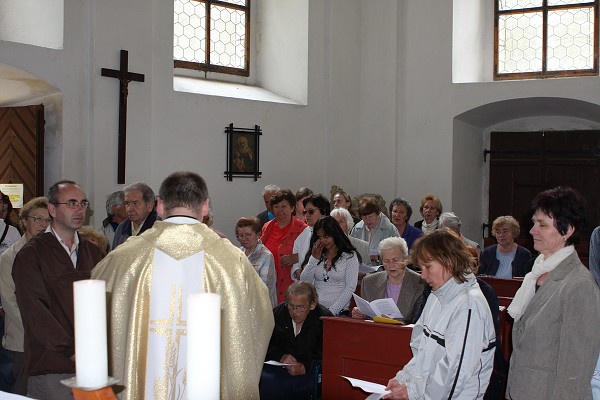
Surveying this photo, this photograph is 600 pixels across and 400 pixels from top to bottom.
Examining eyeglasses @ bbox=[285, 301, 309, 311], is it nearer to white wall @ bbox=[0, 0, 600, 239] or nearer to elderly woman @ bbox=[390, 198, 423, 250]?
elderly woman @ bbox=[390, 198, 423, 250]

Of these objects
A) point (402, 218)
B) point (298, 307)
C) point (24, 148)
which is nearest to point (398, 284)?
point (298, 307)

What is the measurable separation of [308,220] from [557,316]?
14.7ft

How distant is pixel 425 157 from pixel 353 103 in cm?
128

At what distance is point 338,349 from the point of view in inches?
197

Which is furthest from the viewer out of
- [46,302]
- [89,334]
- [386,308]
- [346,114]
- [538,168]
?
[538,168]

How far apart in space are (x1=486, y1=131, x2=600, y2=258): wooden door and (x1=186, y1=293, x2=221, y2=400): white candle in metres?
9.60

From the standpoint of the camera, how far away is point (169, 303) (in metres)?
3.24

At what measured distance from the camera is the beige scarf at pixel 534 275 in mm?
3328

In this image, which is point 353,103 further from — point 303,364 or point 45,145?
point 303,364

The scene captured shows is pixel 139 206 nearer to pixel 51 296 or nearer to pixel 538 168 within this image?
pixel 51 296

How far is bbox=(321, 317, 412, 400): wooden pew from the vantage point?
4723 millimetres

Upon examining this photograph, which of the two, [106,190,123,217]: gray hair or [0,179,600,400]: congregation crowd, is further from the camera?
[106,190,123,217]: gray hair

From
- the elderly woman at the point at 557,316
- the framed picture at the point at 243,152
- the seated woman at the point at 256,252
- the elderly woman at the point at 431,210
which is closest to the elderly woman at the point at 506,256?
the elderly woman at the point at 431,210

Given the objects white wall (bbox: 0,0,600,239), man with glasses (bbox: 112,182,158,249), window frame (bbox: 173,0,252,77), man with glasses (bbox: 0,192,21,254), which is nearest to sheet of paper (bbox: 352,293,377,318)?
man with glasses (bbox: 112,182,158,249)
